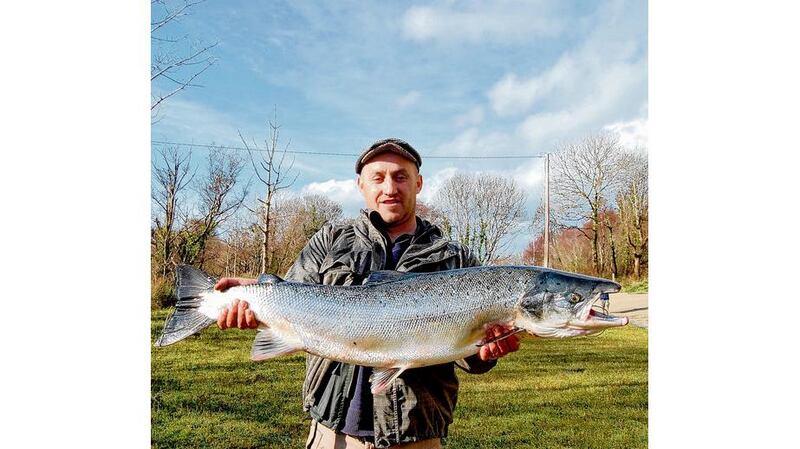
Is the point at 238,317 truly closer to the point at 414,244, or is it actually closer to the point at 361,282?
the point at 361,282

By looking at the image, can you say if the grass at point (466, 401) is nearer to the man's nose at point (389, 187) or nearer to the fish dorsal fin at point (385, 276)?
the fish dorsal fin at point (385, 276)

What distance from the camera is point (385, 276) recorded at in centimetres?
256

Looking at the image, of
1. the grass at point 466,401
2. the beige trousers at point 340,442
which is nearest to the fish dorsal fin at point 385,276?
the beige trousers at point 340,442

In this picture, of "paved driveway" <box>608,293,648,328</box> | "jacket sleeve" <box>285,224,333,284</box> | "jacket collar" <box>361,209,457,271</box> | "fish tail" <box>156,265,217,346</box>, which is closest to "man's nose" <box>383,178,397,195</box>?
"jacket collar" <box>361,209,457,271</box>

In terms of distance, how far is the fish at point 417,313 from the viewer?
2.46m

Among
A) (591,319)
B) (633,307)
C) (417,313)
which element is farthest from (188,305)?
(633,307)

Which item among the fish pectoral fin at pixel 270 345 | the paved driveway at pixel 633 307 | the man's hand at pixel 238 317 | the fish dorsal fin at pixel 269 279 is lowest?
the paved driveway at pixel 633 307

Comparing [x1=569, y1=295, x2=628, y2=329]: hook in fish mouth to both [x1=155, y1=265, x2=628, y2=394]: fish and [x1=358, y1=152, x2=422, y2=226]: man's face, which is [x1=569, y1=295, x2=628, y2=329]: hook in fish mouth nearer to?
[x1=155, y1=265, x2=628, y2=394]: fish

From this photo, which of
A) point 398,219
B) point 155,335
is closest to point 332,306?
point 398,219

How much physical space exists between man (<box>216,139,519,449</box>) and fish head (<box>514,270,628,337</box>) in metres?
0.13

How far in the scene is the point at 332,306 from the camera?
251 centimetres

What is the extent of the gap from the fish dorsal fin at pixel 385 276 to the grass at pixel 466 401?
13.7 feet

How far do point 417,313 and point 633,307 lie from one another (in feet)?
42.2

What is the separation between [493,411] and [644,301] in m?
8.39
